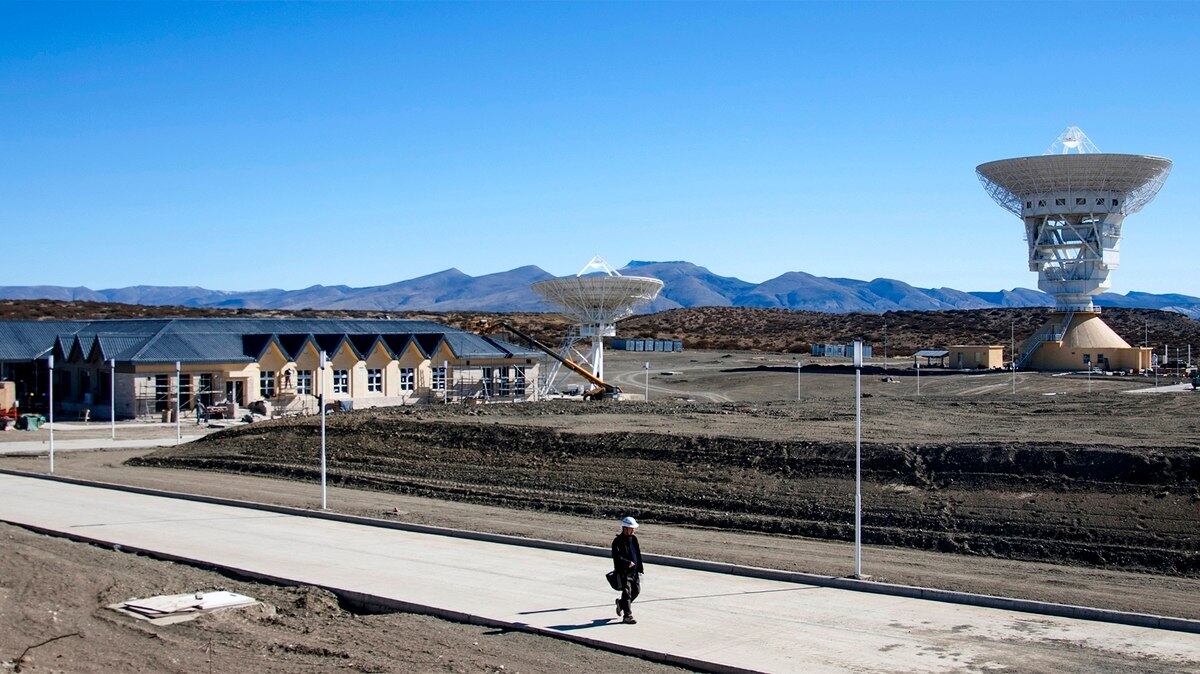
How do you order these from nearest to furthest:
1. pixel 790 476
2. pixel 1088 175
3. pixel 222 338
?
1. pixel 790 476
2. pixel 222 338
3. pixel 1088 175

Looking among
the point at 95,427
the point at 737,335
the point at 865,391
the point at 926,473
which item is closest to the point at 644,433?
the point at 926,473

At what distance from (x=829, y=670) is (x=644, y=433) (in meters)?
19.5

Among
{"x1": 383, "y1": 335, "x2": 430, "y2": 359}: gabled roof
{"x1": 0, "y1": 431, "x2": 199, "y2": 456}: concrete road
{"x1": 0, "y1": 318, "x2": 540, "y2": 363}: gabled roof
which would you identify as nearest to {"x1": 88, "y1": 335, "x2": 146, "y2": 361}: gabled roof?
{"x1": 0, "y1": 318, "x2": 540, "y2": 363}: gabled roof

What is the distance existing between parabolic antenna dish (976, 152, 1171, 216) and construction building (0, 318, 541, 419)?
1384 inches

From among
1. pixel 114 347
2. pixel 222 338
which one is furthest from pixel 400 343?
pixel 114 347

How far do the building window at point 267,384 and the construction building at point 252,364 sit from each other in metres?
0.05

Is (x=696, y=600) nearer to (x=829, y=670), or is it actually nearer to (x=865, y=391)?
(x=829, y=670)

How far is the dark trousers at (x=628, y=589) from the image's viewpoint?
49.2 ft

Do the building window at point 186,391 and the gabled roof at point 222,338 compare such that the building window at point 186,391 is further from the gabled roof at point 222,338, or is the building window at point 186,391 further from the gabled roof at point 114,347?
the gabled roof at point 114,347

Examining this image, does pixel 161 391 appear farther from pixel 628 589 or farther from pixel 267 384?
pixel 628 589

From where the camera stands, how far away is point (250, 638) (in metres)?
14.3

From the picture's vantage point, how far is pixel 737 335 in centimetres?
15850

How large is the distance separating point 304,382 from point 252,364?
3234 mm

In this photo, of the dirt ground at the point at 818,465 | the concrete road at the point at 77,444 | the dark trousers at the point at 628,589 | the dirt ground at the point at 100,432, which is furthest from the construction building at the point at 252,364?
the dark trousers at the point at 628,589
